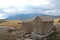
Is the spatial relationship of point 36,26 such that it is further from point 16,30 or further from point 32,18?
point 16,30

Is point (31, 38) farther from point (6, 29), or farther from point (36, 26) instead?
point (6, 29)

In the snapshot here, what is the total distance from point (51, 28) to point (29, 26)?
250 centimetres

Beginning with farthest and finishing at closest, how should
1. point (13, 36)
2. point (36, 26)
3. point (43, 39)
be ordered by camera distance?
point (13, 36) < point (36, 26) < point (43, 39)

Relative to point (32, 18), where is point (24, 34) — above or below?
below

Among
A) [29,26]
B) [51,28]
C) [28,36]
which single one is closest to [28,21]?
[29,26]

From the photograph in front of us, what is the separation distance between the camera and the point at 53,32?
13.4m

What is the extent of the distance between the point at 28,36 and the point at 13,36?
1.15 meters

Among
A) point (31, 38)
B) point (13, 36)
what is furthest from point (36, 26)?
point (13, 36)

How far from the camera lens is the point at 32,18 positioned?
1488cm

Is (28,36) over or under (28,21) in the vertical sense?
under

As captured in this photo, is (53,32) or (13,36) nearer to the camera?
(53,32)

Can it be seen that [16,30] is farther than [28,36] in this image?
Yes

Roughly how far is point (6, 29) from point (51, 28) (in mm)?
3721

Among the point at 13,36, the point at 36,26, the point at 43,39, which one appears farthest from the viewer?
the point at 13,36
